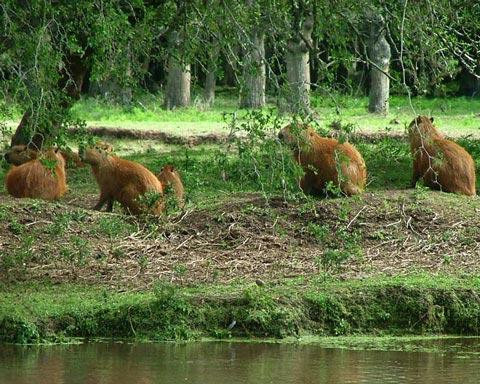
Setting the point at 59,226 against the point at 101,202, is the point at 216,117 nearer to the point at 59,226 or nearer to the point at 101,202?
the point at 101,202

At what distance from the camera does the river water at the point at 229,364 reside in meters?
7.42

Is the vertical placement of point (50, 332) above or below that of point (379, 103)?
below

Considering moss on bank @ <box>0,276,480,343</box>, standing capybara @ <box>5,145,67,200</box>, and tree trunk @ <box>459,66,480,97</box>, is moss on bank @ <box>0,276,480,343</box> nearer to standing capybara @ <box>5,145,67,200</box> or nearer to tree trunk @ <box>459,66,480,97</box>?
standing capybara @ <box>5,145,67,200</box>

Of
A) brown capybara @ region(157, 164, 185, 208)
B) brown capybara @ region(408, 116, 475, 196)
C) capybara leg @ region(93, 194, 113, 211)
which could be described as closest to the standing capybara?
capybara leg @ region(93, 194, 113, 211)

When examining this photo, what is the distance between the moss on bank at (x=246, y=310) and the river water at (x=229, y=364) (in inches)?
11.4

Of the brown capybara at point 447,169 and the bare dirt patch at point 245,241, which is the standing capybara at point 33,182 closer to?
the bare dirt patch at point 245,241

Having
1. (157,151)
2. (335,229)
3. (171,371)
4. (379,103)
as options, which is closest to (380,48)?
(379,103)

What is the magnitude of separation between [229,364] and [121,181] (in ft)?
14.6

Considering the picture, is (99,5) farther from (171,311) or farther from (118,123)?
(118,123)

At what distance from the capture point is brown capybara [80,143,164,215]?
11969 mm

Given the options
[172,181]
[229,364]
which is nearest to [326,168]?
[172,181]

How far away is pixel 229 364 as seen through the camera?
7.95 meters

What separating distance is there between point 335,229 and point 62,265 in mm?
2476

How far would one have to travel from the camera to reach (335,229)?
1114 centimetres
